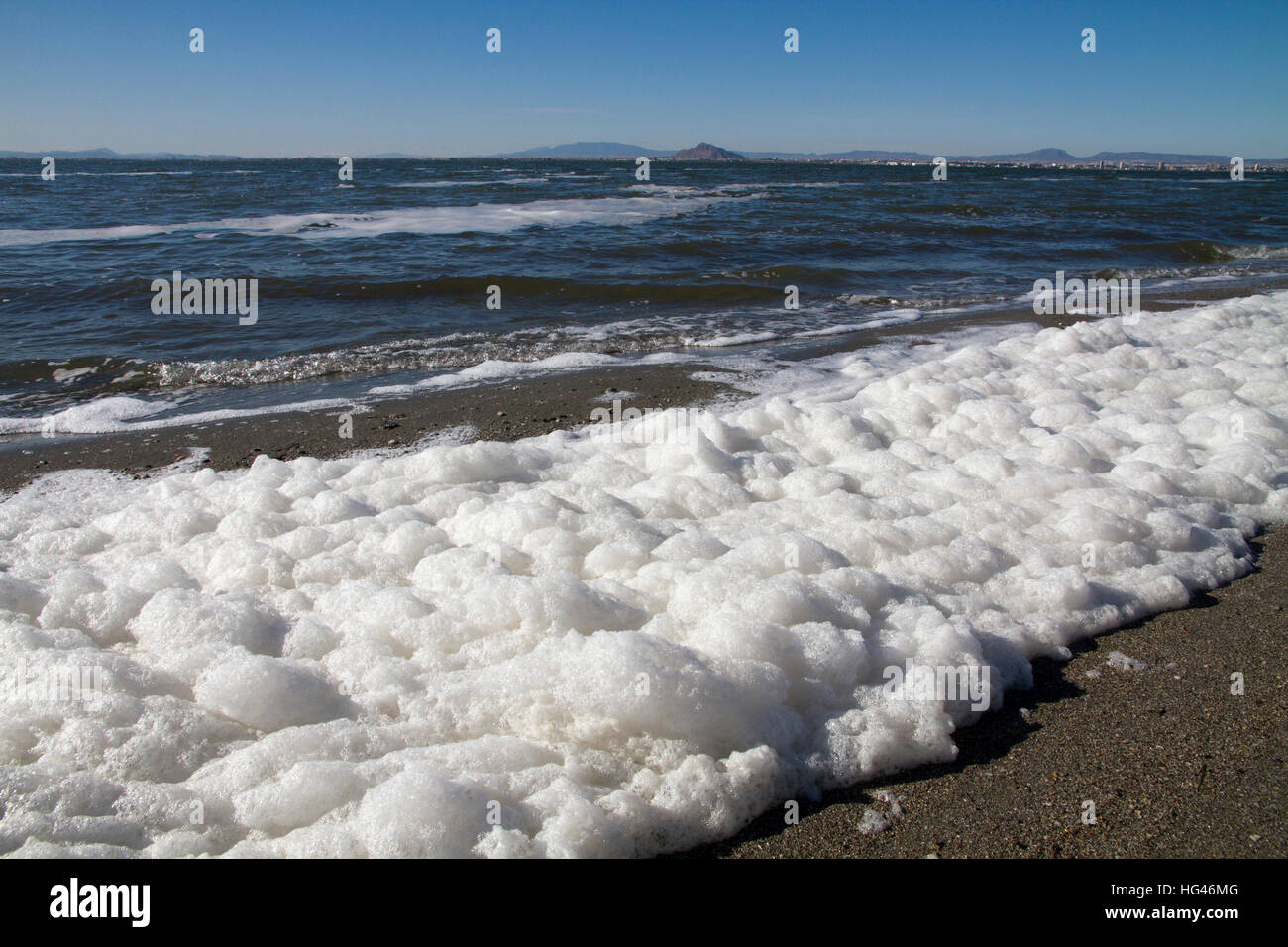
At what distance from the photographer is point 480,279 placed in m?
14.6

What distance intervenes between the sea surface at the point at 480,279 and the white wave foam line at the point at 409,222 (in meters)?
0.15

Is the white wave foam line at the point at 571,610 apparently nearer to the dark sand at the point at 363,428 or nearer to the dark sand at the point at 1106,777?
the dark sand at the point at 1106,777

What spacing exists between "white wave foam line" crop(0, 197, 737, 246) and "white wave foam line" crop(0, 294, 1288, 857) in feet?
59.6

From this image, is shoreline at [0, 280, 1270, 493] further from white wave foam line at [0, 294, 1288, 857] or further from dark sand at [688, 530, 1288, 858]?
dark sand at [688, 530, 1288, 858]

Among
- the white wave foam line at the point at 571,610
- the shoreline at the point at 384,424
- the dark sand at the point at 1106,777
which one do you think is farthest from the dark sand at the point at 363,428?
the dark sand at the point at 1106,777

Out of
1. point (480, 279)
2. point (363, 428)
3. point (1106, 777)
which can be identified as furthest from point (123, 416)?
point (1106, 777)

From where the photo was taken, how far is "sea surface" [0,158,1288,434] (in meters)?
9.46

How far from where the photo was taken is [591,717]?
313cm

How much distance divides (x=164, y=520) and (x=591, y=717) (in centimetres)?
335

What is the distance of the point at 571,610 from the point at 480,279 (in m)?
12.0

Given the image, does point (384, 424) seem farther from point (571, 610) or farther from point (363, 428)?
point (571, 610)

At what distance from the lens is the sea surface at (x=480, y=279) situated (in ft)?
31.0

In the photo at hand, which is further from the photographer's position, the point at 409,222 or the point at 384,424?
the point at 409,222
